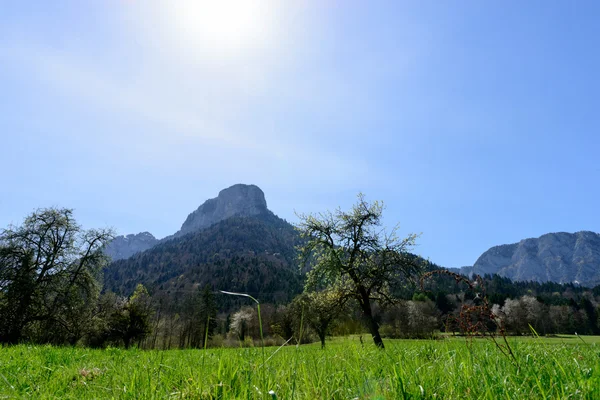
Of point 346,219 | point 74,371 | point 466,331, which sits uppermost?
point 346,219

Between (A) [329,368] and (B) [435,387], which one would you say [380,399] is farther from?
(A) [329,368]

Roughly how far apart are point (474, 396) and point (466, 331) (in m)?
1.15

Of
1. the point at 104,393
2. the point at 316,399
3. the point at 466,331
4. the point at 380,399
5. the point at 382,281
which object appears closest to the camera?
the point at 380,399

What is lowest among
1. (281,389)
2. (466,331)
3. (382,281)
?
(281,389)

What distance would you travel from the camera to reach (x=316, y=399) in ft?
6.63

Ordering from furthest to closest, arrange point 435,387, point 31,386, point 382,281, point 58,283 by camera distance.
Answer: point 58,283 < point 382,281 < point 31,386 < point 435,387

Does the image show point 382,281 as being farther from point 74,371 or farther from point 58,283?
point 58,283

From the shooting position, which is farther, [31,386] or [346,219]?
[346,219]

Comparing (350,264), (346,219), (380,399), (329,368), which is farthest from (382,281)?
(380,399)

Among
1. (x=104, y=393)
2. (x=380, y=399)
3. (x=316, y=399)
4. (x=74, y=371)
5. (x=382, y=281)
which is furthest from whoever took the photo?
(x=382, y=281)

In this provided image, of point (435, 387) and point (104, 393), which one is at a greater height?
point (435, 387)

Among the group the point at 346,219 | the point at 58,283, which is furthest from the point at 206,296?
the point at 346,219

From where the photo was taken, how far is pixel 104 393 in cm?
286

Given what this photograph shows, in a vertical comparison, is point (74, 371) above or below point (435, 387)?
below
